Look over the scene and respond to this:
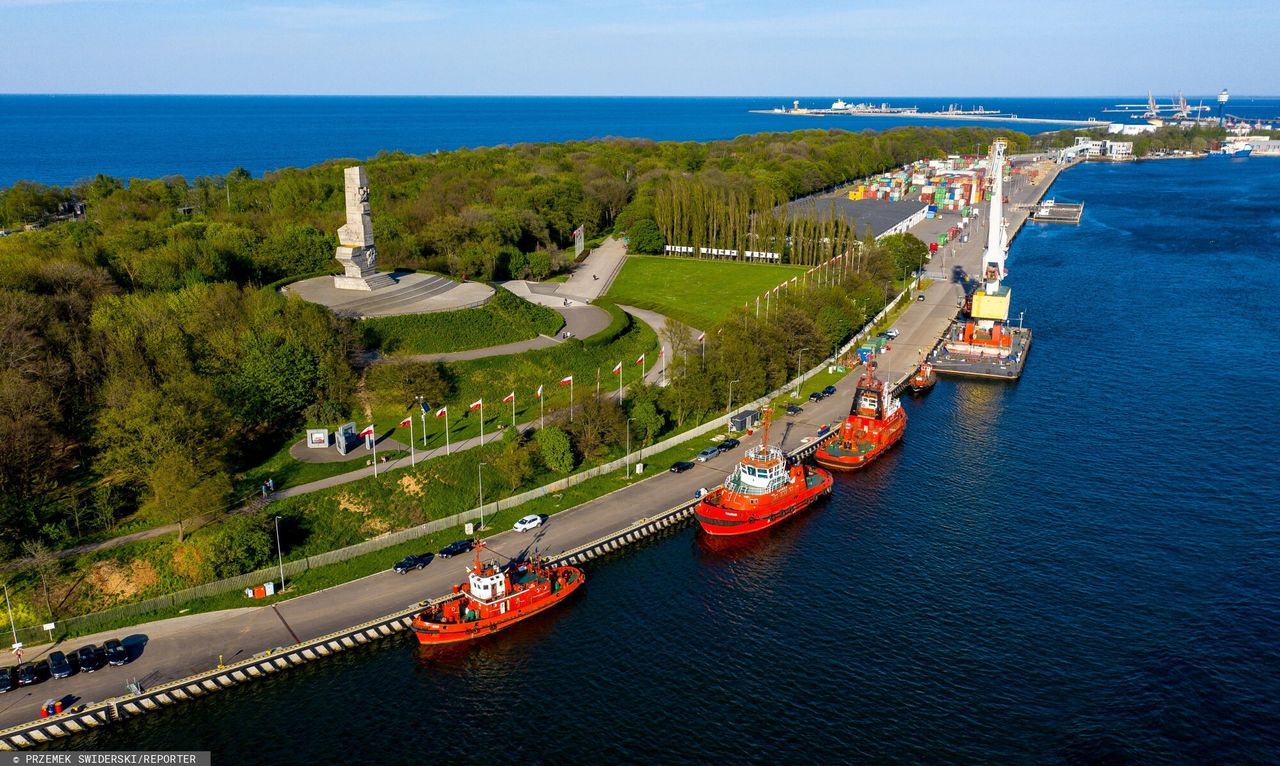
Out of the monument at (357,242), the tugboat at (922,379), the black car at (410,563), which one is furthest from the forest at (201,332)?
the black car at (410,563)

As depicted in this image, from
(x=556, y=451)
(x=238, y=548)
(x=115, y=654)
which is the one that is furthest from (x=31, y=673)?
(x=556, y=451)

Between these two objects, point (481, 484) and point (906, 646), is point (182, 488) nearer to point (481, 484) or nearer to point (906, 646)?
point (481, 484)

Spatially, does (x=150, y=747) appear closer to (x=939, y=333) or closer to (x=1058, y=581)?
(x=1058, y=581)

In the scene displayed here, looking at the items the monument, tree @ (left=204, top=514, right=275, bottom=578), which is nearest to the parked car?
tree @ (left=204, top=514, right=275, bottom=578)

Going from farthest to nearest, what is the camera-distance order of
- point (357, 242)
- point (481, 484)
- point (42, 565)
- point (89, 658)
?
point (357, 242) → point (481, 484) → point (42, 565) → point (89, 658)

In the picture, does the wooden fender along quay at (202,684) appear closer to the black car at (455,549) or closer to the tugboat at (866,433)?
the black car at (455,549)

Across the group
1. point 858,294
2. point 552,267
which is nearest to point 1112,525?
point 858,294

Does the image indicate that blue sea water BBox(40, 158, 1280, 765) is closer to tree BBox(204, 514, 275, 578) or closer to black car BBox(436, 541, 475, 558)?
black car BBox(436, 541, 475, 558)
